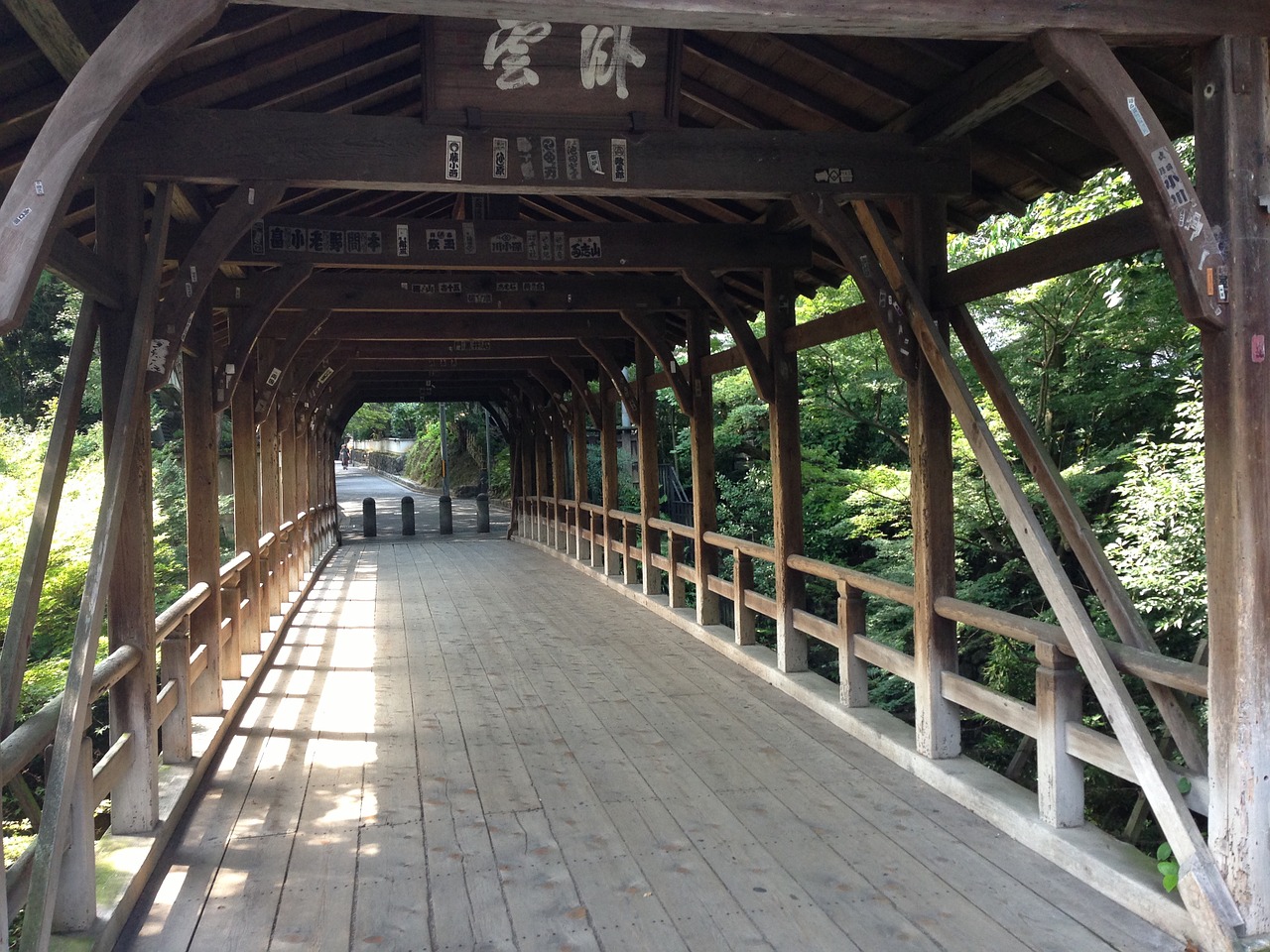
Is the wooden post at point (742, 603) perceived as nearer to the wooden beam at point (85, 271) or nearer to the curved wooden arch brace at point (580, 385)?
the wooden beam at point (85, 271)

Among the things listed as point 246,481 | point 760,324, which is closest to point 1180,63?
point 246,481

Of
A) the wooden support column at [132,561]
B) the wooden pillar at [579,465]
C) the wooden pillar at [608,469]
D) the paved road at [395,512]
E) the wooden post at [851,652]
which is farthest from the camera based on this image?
the paved road at [395,512]

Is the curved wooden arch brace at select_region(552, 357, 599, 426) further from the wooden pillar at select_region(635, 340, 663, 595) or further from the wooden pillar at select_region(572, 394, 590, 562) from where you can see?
the wooden pillar at select_region(635, 340, 663, 595)

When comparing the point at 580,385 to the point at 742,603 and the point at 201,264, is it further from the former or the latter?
the point at 201,264

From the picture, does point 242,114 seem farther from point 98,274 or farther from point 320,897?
point 320,897

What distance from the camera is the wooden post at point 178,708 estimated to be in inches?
164

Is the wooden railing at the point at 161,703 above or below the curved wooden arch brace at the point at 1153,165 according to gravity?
below

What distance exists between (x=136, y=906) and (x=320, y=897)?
0.54 meters

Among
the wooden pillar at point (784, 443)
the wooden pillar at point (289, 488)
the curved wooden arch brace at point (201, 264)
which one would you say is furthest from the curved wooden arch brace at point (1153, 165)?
the wooden pillar at point (289, 488)

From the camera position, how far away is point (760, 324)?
14.9 metres

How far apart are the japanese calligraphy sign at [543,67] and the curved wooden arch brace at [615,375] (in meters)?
5.51

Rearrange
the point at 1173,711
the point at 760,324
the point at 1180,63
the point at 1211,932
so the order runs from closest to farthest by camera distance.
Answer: the point at 1211,932, the point at 1173,711, the point at 1180,63, the point at 760,324

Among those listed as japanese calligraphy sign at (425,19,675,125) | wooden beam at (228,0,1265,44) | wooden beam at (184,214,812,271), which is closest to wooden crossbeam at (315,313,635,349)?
wooden beam at (184,214,812,271)

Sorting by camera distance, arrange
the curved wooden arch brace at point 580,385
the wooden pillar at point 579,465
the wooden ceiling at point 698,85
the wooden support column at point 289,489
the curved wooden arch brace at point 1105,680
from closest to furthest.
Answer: the curved wooden arch brace at point 1105,680 → the wooden ceiling at point 698,85 → the wooden support column at point 289,489 → the curved wooden arch brace at point 580,385 → the wooden pillar at point 579,465
